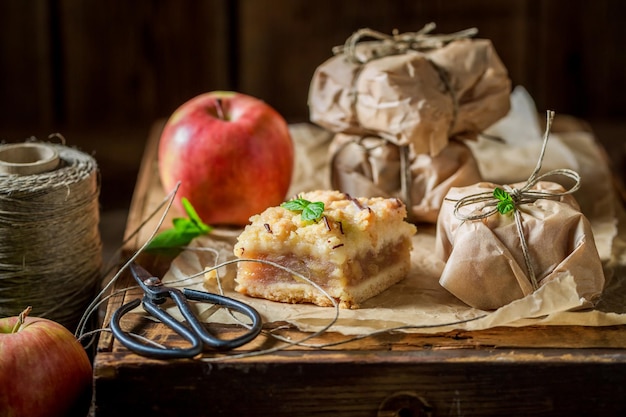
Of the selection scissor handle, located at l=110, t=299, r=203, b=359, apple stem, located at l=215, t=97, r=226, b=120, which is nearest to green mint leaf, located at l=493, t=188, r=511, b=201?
scissor handle, located at l=110, t=299, r=203, b=359

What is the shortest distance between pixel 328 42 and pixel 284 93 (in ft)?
0.83

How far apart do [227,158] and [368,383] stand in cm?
77

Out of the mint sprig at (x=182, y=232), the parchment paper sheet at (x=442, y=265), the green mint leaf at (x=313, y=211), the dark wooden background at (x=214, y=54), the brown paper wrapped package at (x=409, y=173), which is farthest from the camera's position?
the dark wooden background at (x=214, y=54)

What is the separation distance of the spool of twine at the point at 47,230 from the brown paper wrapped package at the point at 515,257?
2.23 feet

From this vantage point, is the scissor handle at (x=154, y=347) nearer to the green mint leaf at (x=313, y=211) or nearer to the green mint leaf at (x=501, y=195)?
the green mint leaf at (x=313, y=211)

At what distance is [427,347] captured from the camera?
153 centimetres

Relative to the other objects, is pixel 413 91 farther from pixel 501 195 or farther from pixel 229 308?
pixel 229 308

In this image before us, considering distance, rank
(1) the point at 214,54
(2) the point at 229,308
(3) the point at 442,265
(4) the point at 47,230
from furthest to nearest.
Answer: (1) the point at 214,54 < (3) the point at 442,265 < (4) the point at 47,230 < (2) the point at 229,308

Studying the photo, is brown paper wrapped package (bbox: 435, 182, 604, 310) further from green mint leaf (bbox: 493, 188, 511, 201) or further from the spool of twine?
the spool of twine

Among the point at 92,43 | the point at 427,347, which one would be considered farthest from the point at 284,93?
the point at 427,347

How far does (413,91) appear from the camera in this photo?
6.59ft

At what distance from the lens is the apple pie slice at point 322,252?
5.48ft

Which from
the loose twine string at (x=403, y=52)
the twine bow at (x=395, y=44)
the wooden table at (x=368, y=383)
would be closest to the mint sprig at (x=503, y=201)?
the wooden table at (x=368, y=383)

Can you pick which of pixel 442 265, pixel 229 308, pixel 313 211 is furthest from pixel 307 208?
pixel 442 265
